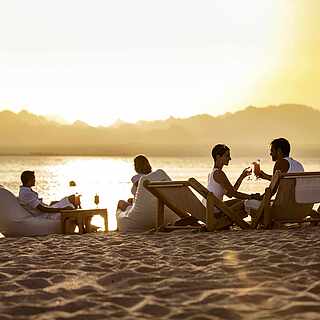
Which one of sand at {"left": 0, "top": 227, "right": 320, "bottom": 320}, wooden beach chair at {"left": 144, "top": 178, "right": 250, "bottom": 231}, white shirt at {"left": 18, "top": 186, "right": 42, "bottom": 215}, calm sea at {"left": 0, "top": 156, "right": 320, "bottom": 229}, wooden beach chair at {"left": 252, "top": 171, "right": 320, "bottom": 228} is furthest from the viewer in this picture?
calm sea at {"left": 0, "top": 156, "right": 320, "bottom": 229}

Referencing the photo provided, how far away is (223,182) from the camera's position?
888 centimetres

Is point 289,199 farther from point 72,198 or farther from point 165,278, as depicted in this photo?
point 165,278

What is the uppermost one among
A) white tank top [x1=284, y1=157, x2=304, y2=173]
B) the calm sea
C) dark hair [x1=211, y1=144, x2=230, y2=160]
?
dark hair [x1=211, y1=144, x2=230, y2=160]

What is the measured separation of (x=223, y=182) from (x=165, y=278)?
12.3 feet

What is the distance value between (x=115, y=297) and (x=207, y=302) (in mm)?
668

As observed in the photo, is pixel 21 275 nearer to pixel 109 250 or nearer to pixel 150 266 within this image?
pixel 150 266

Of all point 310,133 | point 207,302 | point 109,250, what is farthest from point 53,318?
point 310,133

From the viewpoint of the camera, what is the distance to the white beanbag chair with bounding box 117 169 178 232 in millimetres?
9211

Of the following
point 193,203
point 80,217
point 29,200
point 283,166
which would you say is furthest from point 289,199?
point 29,200

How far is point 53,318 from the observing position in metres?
4.11

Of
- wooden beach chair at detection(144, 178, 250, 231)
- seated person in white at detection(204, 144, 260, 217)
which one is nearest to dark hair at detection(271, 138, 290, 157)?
seated person in white at detection(204, 144, 260, 217)

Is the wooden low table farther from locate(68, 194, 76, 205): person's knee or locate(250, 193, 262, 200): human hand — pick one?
locate(250, 193, 262, 200): human hand

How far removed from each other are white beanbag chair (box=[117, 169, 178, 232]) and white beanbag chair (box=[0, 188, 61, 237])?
998 millimetres

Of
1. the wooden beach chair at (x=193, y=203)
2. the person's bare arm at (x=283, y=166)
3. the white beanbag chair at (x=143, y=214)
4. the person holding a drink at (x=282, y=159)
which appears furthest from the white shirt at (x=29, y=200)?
the person's bare arm at (x=283, y=166)
